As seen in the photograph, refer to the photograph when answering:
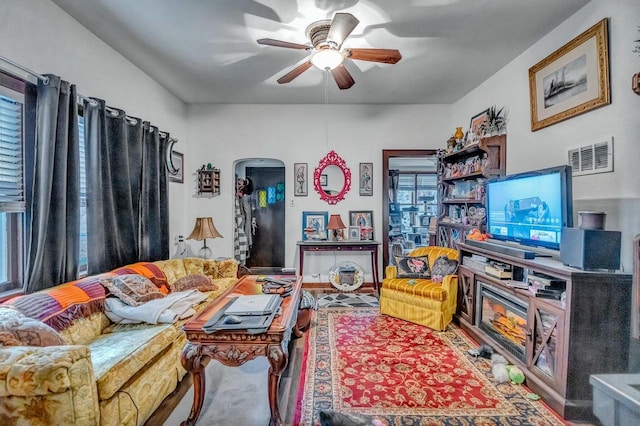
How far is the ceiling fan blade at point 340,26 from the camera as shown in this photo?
1950 millimetres

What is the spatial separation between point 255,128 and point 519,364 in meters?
4.17

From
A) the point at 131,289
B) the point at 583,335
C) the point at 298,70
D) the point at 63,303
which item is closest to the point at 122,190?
the point at 131,289

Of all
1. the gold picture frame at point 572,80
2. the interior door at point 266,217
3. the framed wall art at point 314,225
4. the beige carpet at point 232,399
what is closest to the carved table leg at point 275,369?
the beige carpet at point 232,399

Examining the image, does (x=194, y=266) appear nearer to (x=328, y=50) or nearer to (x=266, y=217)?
(x=266, y=217)

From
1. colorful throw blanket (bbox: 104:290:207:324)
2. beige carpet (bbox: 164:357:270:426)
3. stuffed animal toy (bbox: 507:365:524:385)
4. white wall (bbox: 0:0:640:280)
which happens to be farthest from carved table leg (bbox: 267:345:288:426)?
white wall (bbox: 0:0:640:280)

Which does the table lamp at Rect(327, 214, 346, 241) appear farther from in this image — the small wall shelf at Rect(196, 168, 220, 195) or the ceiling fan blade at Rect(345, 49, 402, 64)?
the ceiling fan blade at Rect(345, 49, 402, 64)

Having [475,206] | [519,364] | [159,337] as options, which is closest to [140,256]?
[159,337]

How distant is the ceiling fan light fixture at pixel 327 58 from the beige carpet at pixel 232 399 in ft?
8.05

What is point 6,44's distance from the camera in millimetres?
1938

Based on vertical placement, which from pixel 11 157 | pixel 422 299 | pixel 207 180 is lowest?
pixel 422 299

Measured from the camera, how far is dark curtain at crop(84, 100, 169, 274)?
2.58 m

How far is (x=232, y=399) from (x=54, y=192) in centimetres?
190

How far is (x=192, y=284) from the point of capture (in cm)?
296

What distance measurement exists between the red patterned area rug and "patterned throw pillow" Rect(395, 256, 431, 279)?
1.97ft
